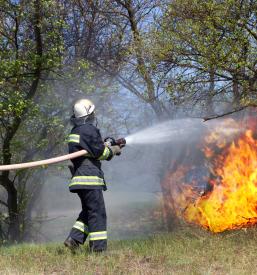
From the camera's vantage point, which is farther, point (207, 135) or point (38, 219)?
point (38, 219)

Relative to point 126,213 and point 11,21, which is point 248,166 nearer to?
point 11,21

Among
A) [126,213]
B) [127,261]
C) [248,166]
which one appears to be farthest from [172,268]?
[126,213]

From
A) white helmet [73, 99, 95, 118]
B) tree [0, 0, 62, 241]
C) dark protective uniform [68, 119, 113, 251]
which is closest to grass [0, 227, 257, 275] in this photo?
dark protective uniform [68, 119, 113, 251]

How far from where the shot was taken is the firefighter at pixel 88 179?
548 cm

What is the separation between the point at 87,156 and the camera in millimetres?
5582

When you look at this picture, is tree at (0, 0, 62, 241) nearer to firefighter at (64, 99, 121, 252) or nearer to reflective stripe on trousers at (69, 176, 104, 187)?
firefighter at (64, 99, 121, 252)

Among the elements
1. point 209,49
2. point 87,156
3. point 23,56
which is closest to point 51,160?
point 87,156

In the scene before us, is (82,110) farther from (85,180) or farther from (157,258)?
(157,258)

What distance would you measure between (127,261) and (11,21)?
7.21 m

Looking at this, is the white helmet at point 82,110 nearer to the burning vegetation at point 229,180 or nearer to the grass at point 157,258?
the grass at point 157,258

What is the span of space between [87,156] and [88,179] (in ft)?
0.90

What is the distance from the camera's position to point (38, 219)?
48.0 feet

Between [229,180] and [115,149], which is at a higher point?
[115,149]

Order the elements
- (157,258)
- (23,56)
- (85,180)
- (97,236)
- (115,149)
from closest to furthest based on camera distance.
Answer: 1. (157,258)
2. (97,236)
3. (85,180)
4. (115,149)
5. (23,56)
